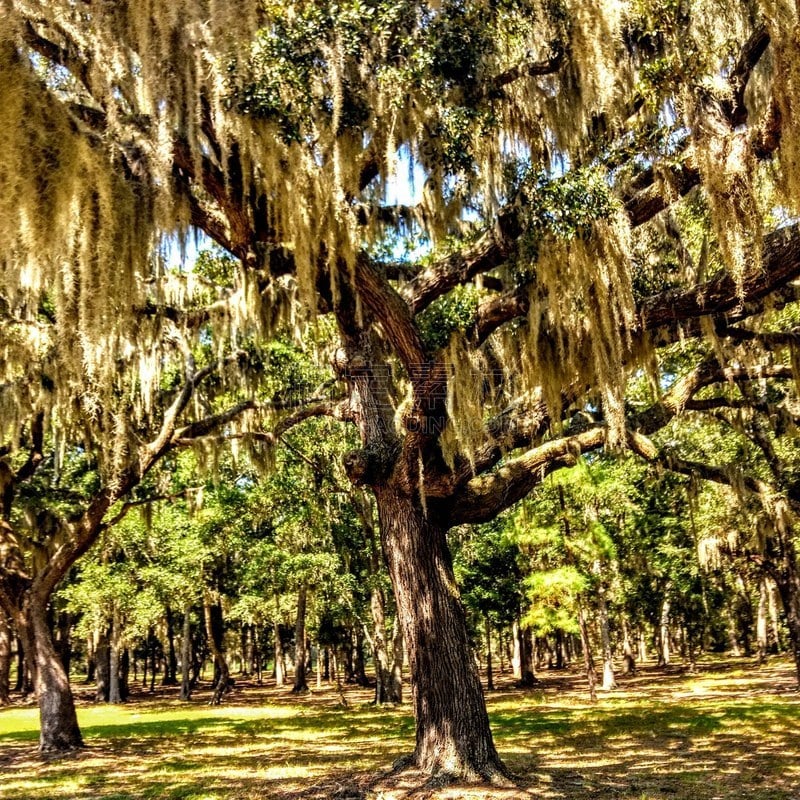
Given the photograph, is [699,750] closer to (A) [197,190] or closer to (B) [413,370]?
(B) [413,370]

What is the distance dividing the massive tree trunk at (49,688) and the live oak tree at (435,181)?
20.6 ft

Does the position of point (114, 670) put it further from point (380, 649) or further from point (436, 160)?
point (436, 160)

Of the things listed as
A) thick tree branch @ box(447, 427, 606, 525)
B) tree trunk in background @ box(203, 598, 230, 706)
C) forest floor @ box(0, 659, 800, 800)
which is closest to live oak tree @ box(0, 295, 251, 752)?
forest floor @ box(0, 659, 800, 800)

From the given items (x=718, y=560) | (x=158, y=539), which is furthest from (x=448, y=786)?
(x=158, y=539)

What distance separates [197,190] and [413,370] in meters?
2.63

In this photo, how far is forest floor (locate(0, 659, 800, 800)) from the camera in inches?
255

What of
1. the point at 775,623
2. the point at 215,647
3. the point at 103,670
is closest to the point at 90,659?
the point at 103,670

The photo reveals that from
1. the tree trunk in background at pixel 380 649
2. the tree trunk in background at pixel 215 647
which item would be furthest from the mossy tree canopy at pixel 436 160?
the tree trunk in background at pixel 215 647

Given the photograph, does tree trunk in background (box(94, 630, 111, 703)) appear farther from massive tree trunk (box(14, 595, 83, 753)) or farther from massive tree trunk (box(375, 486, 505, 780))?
massive tree trunk (box(375, 486, 505, 780))

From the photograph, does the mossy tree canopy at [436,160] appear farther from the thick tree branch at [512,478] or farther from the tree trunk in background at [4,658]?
the tree trunk in background at [4,658]

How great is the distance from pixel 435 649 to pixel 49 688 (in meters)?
6.76

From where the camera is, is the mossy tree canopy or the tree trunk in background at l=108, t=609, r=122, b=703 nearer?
the mossy tree canopy

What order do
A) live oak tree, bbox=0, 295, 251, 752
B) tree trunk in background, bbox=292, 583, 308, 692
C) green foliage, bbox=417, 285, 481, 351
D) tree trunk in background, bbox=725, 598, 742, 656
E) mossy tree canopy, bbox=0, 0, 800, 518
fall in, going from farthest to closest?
tree trunk in background, bbox=725, 598, 742, 656 < tree trunk in background, bbox=292, 583, 308, 692 < live oak tree, bbox=0, 295, 251, 752 < green foliage, bbox=417, 285, 481, 351 < mossy tree canopy, bbox=0, 0, 800, 518

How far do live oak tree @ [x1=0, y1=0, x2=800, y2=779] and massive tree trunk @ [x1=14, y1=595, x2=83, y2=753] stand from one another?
6286 mm
